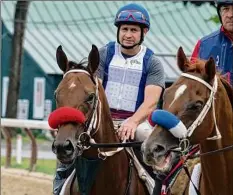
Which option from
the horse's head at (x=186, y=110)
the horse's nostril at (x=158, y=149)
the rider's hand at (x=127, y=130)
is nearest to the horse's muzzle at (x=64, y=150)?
the horse's head at (x=186, y=110)

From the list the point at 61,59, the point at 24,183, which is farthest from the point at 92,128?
the point at 24,183

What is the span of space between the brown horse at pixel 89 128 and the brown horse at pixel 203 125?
0.76 meters

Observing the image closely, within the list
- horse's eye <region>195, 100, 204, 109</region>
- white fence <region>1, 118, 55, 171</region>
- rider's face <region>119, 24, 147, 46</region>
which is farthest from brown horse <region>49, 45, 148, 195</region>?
white fence <region>1, 118, 55, 171</region>

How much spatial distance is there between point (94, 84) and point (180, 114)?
1.06 m

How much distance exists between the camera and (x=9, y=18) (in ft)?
129

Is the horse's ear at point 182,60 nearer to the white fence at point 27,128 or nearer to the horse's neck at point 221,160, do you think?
the horse's neck at point 221,160

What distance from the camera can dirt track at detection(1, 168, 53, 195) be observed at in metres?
15.8

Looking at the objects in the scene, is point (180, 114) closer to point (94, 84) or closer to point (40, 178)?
point (94, 84)

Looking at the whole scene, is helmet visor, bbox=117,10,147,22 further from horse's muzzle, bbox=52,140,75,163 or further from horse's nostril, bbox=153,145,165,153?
horse's nostril, bbox=153,145,165,153

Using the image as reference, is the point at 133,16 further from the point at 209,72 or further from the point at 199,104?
the point at 199,104

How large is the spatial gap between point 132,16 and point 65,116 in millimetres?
1622

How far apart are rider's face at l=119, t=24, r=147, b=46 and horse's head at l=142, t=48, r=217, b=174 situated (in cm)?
116

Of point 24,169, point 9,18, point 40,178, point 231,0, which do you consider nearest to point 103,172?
point 231,0

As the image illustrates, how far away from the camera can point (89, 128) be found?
764cm
